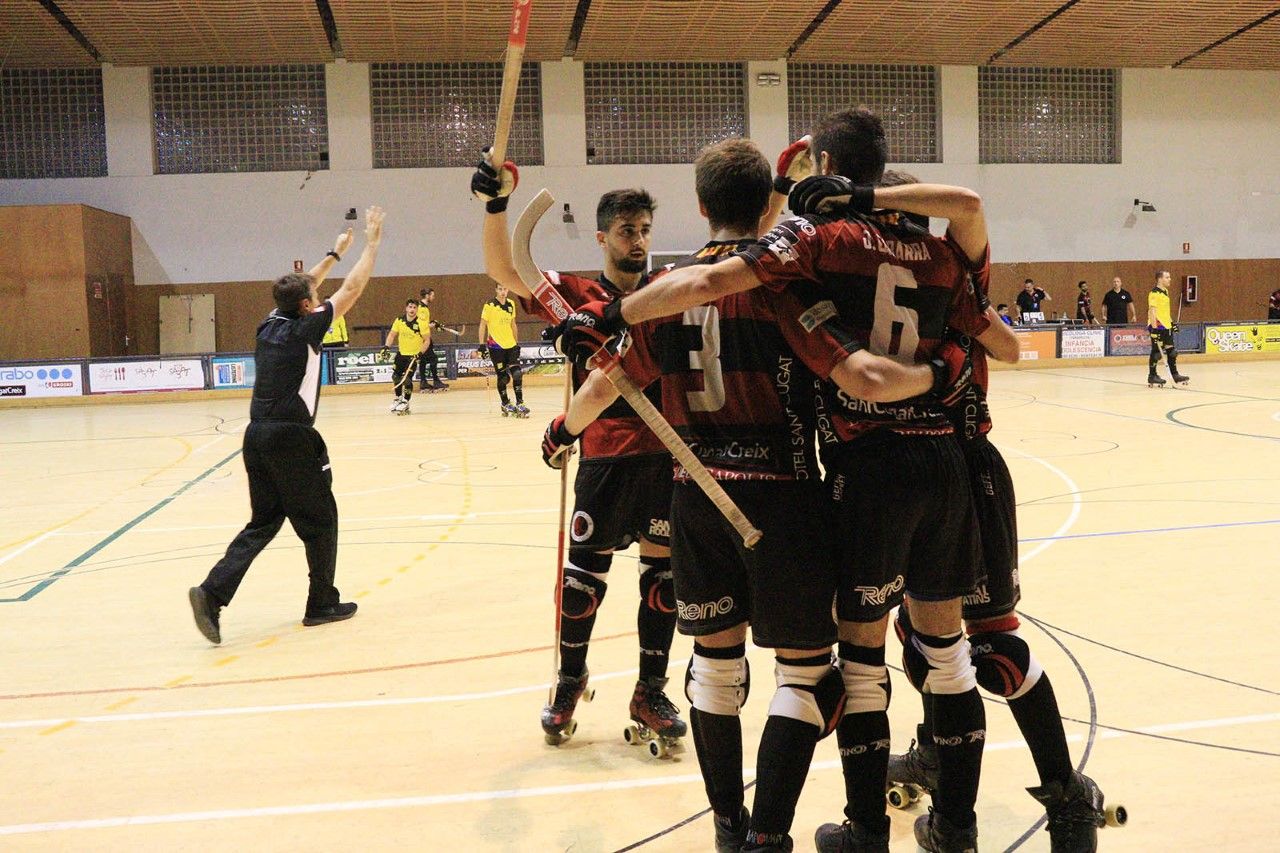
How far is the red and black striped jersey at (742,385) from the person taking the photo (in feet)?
9.64

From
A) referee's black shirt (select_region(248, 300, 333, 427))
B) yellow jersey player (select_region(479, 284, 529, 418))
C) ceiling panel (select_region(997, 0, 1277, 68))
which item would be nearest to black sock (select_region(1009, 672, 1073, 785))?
referee's black shirt (select_region(248, 300, 333, 427))

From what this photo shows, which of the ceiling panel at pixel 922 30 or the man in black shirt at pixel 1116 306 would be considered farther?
the man in black shirt at pixel 1116 306

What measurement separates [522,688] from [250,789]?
1.35m

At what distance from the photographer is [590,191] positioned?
28438 millimetres

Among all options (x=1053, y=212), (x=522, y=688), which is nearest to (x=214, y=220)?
(x=1053, y=212)

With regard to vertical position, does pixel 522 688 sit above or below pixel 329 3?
below

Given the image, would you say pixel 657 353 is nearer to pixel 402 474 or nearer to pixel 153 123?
pixel 402 474

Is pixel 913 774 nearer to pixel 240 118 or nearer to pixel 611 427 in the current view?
pixel 611 427

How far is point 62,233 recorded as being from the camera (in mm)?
25719

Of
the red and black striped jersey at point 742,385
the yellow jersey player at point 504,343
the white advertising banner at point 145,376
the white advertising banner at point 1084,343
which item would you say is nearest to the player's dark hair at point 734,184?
the red and black striped jersey at point 742,385

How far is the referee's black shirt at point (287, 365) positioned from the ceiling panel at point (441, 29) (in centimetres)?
1843

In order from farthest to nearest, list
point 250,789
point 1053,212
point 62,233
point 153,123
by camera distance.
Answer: point 1053,212
point 153,123
point 62,233
point 250,789

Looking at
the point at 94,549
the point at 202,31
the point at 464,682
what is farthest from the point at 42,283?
the point at 464,682

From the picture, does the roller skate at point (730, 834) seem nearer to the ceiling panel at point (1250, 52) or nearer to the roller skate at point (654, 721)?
the roller skate at point (654, 721)
